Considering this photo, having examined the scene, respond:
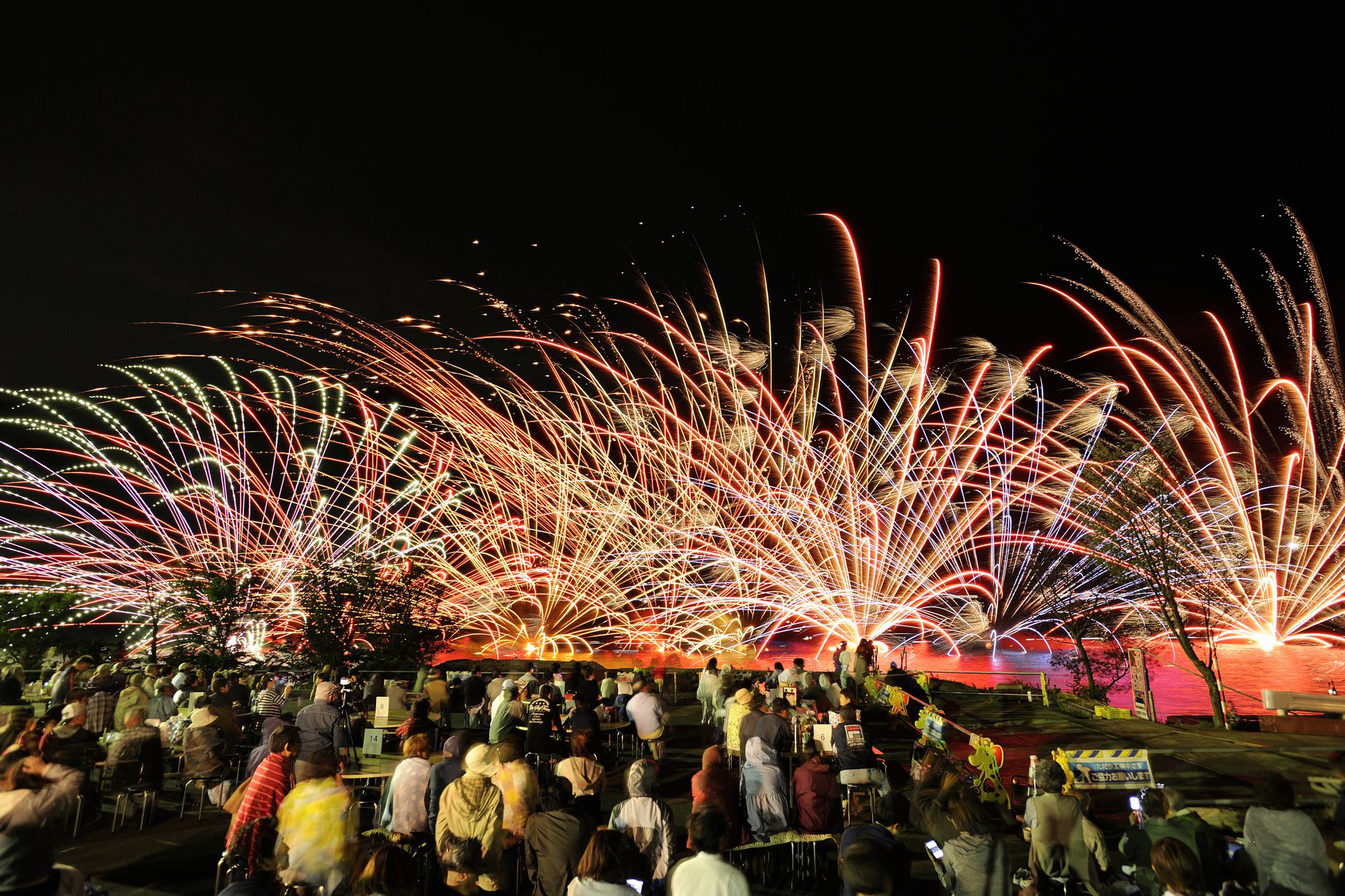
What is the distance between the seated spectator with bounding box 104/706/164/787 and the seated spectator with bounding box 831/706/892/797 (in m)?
7.89

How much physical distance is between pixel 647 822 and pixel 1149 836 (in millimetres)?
3660

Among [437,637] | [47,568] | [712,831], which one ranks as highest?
[47,568]

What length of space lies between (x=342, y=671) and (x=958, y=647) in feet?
170

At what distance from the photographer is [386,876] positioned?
4.70 metres

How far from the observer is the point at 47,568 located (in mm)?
26562

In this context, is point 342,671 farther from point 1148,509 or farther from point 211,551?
point 1148,509

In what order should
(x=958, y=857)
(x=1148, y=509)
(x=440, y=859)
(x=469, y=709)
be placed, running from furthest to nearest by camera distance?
1. (x=1148, y=509)
2. (x=469, y=709)
3. (x=440, y=859)
4. (x=958, y=857)

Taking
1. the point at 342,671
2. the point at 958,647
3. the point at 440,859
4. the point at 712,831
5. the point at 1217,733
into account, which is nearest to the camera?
the point at 712,831

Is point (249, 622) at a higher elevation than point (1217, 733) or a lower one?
higher

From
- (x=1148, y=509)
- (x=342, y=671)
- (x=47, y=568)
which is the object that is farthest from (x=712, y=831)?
(x=47, y=568)

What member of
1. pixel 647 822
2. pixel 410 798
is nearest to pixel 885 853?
pixel 647 822

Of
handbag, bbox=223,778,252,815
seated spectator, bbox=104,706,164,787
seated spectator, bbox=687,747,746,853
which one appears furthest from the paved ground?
handbag, bbox=223,778,252,815

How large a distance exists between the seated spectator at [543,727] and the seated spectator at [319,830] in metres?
3.13

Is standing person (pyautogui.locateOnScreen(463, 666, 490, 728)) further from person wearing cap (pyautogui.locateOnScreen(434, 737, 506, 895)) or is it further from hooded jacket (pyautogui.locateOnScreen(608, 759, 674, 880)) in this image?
hooded jacket (pyautogui.locateOnScreen(608, 759, 674, 880))
